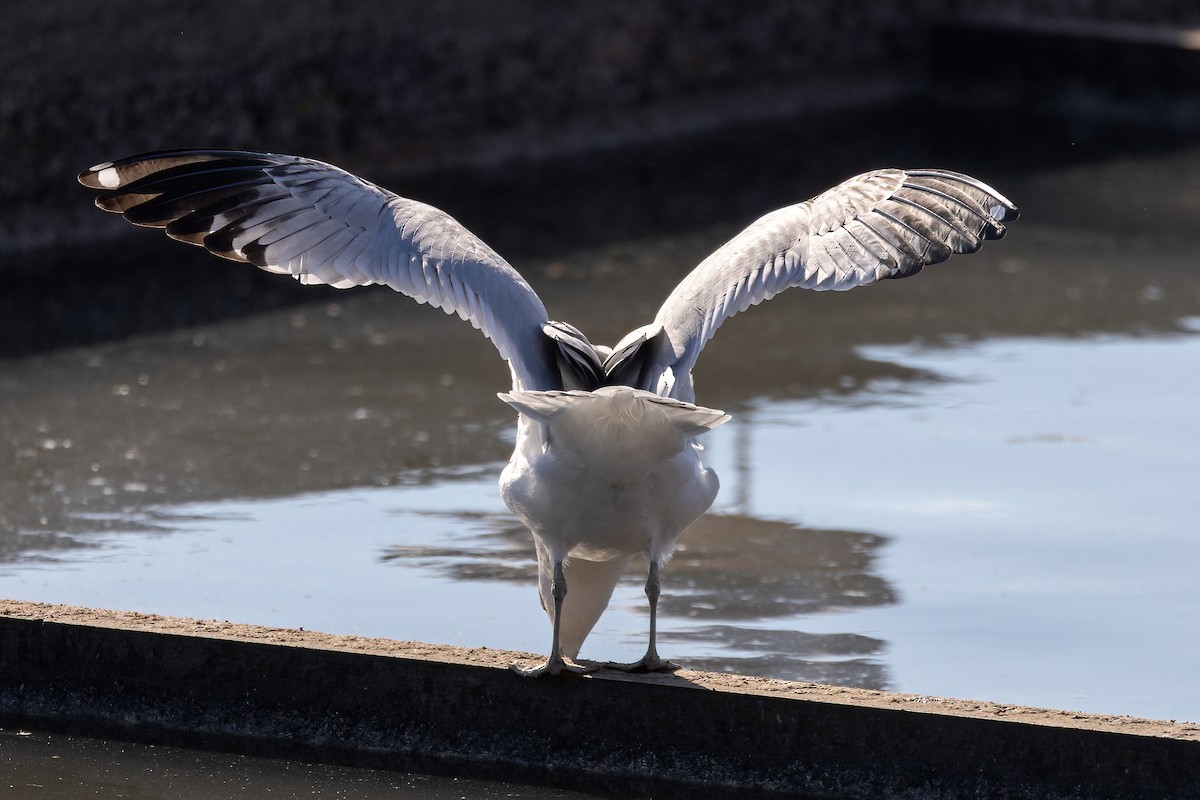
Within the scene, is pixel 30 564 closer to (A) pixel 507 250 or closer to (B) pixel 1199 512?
(B) pixel 1199 512

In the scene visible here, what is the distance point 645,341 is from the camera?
3.86m

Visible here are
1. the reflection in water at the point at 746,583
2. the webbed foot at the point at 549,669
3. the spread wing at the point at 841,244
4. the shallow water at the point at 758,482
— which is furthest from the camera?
the shallow water at the point at 758,482

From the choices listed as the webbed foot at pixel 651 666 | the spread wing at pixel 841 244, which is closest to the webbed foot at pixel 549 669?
the webbed foot at pixel 651 666

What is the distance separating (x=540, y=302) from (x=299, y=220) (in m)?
0.71

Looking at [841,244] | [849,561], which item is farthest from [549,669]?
[849,561]

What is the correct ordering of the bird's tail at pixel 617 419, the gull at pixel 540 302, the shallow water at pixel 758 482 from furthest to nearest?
the shallow water at pixel 758 482, the gull at pixel 540 302, the bird's tail at pixel 617 419

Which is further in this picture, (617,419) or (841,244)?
(841,244)

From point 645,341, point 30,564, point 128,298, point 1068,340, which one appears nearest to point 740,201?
point 1068,340

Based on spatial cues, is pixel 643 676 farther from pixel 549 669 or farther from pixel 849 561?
pixel 849 561

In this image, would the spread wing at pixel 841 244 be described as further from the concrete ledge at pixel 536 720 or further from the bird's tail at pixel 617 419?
the concrete ledge at pixel 536 720

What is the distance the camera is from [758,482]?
20.0 ft

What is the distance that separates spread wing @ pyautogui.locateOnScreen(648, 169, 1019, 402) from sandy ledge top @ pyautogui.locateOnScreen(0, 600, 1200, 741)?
645 millimetres

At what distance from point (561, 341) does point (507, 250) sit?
218 inches

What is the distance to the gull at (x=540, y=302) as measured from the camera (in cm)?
373
